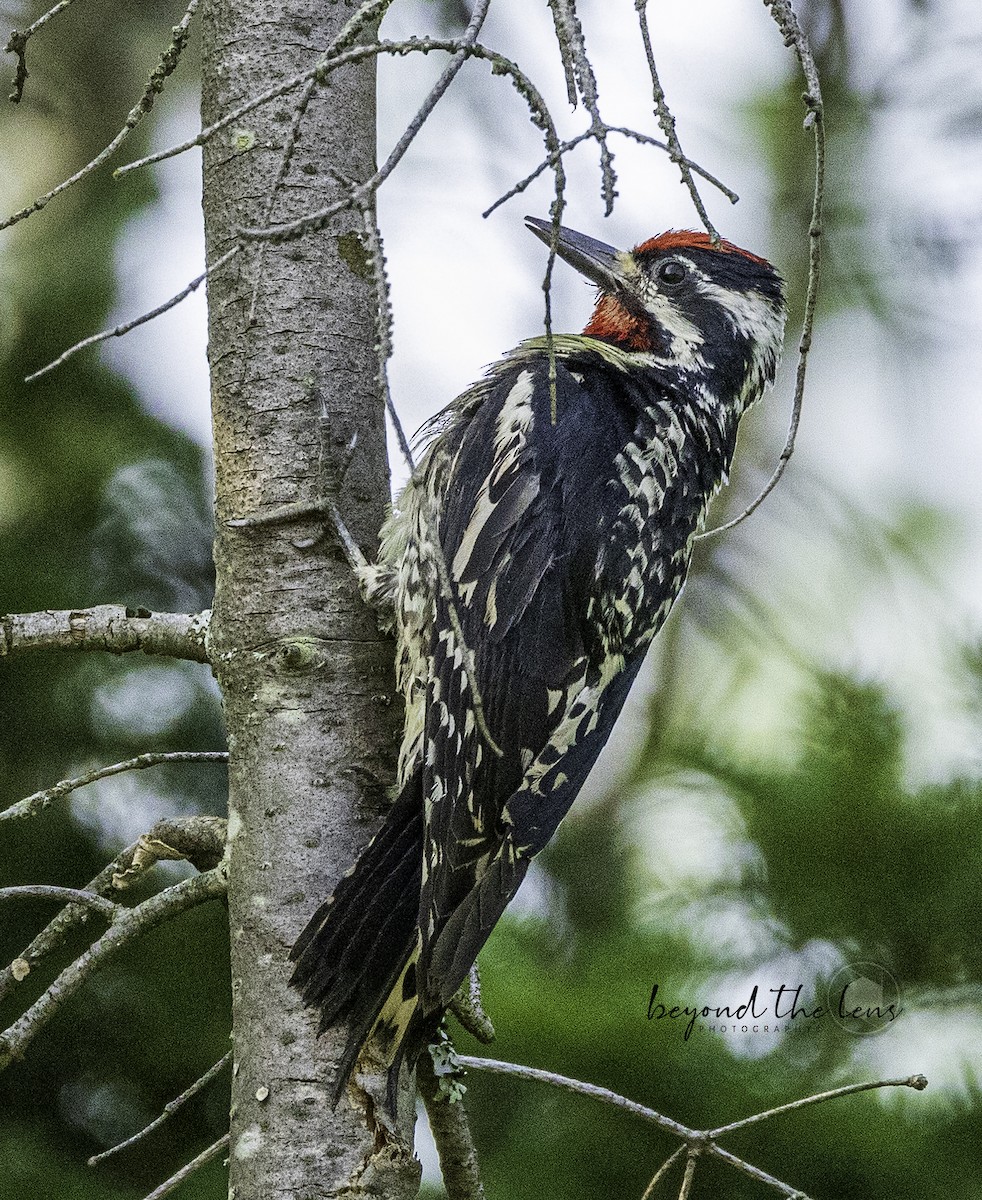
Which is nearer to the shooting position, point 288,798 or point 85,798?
point 288,798

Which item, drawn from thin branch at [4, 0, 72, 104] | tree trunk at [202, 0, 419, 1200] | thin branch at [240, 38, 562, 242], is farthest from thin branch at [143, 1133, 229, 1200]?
thin branch at [4, 0, 72, 104]

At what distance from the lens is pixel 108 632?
6.24ft

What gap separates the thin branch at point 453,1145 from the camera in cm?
177

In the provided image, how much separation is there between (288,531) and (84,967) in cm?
63

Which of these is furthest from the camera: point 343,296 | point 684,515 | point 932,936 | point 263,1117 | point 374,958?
point 932,936

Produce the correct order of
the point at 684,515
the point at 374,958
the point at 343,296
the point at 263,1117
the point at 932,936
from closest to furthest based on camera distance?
the point at 263,1117 → the point at 374,958 → the point at 343,296 → the point at 684,515 → the point at 932,936

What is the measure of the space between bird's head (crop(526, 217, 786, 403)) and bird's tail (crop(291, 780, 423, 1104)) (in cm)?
114

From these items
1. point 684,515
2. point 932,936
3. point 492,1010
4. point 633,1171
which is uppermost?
point 684,515

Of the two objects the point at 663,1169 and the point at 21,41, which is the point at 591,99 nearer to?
the point at 21,41

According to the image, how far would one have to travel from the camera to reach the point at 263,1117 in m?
1.59

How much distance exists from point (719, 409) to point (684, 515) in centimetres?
34

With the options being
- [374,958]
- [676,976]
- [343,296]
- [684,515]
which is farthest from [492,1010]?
[343,296]

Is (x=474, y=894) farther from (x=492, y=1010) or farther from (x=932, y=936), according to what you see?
(x=932, y=936)

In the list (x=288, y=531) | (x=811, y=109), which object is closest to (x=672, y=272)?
(x=288, y=531)
